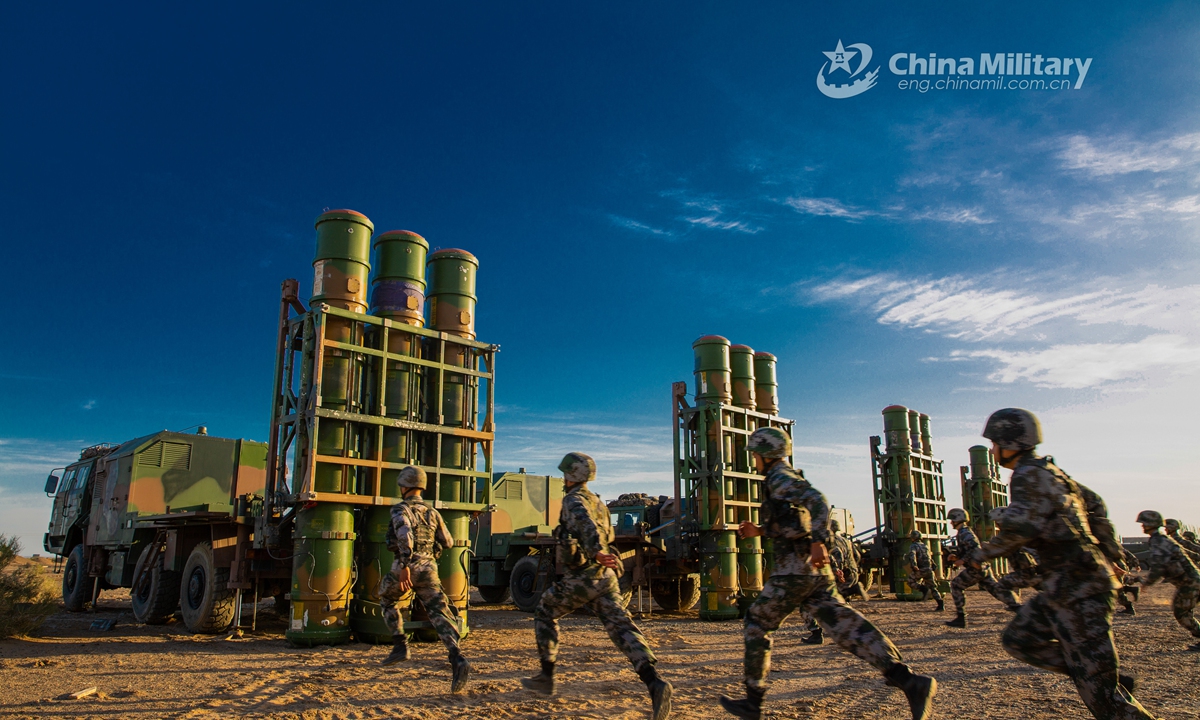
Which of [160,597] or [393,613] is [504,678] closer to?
[393,613]

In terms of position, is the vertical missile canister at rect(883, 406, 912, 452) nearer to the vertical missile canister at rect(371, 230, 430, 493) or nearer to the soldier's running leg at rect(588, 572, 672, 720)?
the vertical missile canister at rect(371, 230, 430, 493)

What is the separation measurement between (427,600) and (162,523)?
19.7ft

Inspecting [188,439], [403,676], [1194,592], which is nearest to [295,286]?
[403,676]

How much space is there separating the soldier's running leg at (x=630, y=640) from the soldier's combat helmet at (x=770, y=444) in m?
1.34

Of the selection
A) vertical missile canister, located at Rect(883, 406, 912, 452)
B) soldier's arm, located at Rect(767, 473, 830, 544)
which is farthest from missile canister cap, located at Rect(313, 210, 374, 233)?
vertical missile canister, located at Rect(883, 406, 912, 452)

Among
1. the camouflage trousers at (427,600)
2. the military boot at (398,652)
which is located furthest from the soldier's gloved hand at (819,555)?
the military boot at (398,652)

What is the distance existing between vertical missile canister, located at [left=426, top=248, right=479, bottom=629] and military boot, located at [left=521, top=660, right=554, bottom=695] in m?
4.61

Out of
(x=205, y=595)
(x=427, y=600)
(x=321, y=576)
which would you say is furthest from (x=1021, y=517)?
(x=205, y=595)

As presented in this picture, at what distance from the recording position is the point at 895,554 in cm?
1919

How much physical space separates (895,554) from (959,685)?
1335 cm

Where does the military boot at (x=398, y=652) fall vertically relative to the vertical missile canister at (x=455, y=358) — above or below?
below

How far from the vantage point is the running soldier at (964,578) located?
419 inches

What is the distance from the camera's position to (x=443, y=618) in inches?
261

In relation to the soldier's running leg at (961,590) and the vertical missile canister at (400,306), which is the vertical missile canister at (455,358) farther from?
the soldier's running leg at (961,590)
